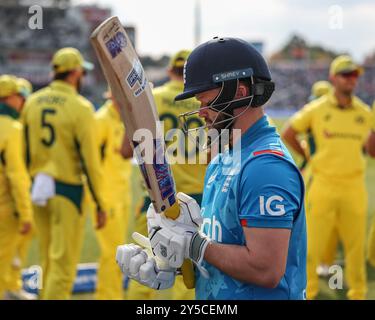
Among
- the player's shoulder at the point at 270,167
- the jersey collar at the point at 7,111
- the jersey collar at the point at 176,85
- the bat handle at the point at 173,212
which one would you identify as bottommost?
the bat handle at the point at 173,212

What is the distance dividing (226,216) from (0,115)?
3.93 meters

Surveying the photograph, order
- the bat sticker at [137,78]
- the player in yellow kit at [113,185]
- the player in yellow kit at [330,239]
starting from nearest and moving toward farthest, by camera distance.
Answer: the bat sticker at [137,78]
the player in yellow kit at [113,185]
the player in yellow kit at [330,239]

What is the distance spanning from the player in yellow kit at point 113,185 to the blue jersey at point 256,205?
3.64 meters

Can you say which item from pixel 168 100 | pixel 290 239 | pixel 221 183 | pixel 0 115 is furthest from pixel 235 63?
pixel 0 115

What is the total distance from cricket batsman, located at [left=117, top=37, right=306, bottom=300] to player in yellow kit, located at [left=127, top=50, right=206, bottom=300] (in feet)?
6.55

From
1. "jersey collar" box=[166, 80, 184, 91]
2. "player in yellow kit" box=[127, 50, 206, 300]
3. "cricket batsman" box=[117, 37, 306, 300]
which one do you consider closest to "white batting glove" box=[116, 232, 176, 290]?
"cricket batsman" box=[117, 37, 306, 300]

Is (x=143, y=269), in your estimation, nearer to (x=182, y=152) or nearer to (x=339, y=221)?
(x=182, y=152)

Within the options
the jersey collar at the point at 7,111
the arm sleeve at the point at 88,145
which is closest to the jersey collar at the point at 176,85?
the arm sleeve at the point at 88,145

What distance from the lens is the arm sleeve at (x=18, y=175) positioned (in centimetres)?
576

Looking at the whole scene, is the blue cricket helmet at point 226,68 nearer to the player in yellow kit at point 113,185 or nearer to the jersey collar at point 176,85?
the jersey collar at point 176,85

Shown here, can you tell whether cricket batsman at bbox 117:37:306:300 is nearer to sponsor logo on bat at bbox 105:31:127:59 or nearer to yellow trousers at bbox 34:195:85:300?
sponsor logo on bat at bbox 105:31:127:59

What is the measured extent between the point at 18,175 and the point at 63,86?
87 cm

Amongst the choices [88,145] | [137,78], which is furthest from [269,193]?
[88,145]

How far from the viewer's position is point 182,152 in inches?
191
